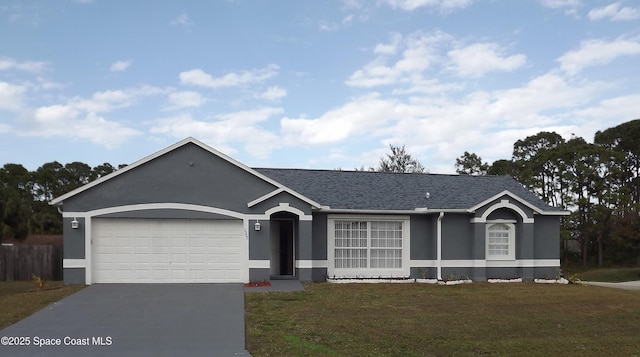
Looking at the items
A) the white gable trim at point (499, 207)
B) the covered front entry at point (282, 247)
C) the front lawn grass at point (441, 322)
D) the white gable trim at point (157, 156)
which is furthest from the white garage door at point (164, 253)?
the white gable trim at point (499, 207)

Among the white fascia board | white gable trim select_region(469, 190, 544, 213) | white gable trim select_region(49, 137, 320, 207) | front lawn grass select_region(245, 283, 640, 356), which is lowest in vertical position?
front lawn grass select_region(245, 283, 640, 356)

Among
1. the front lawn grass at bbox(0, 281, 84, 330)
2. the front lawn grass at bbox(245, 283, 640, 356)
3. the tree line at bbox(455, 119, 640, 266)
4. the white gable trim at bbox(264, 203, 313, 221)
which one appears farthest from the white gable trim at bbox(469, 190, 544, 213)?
the tree line at bbox(455, 119, 640, 266)

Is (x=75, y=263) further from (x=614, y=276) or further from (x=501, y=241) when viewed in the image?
(x=614, y=276)

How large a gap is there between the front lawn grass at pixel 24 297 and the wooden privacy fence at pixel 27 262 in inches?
23.5

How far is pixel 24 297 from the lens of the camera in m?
15.9

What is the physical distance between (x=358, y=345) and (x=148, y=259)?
33.9 feet

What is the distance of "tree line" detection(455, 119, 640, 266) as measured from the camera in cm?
4469

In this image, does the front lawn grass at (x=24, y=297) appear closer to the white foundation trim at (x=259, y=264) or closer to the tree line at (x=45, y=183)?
the white foundation trim at (x=259, y=264)

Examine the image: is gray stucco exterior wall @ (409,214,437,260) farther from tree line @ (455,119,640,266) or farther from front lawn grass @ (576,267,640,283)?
tree line @ (455,119,640,266)

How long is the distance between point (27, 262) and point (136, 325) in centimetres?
1127

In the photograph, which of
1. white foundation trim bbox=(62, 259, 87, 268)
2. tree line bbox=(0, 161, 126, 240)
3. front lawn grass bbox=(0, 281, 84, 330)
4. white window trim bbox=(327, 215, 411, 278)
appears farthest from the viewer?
tree line bbox=(0, 161, 126, 240)

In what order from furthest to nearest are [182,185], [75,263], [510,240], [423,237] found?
[510,240], [423,237], [182,185], [75,263]

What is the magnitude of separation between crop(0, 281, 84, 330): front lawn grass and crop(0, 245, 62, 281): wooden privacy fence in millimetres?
598

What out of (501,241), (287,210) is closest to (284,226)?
(287,210)
